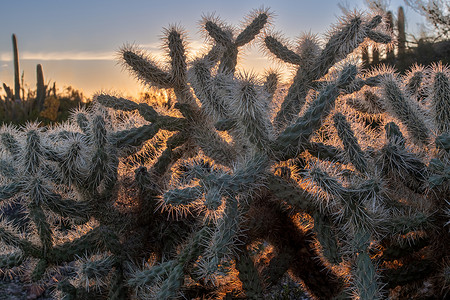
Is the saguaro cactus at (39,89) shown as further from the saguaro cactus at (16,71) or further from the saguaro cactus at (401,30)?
the saguaro cactus at (401,30)

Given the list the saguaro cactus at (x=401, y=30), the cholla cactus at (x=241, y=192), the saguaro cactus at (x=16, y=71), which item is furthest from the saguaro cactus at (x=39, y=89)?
the cholla cactus at (x=241, y=192)

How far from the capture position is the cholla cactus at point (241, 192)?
134cm

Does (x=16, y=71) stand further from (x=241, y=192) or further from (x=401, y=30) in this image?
(x=241, y=192)

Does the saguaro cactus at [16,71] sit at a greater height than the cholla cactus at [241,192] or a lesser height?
greater

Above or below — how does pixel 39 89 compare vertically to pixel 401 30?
below

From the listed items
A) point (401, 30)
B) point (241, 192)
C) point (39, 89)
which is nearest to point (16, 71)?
point (39, 89)

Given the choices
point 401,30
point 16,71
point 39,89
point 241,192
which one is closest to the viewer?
point 241,192

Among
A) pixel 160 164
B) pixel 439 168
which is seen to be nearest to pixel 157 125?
pixel 160 164

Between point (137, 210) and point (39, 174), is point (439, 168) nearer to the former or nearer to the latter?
point (137, 210)

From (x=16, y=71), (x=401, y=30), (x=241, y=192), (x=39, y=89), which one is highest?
(x=401, y=30)

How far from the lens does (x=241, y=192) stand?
4.42ft

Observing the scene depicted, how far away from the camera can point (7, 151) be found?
196cm

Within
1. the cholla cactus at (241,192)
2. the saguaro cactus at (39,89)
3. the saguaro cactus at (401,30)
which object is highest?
the saguaro cactus at (401,30)

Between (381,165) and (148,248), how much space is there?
840 mm
